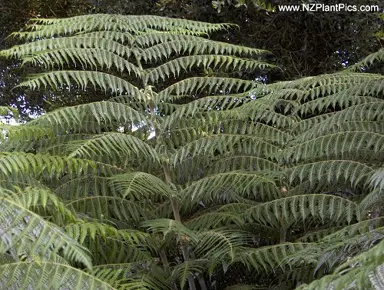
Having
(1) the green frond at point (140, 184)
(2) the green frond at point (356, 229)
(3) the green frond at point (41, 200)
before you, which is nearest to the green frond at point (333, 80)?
(1) the green frond at point (140, 184)

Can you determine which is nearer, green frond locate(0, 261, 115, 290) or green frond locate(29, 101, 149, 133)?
green frond locate(0, 261, 115, 290)

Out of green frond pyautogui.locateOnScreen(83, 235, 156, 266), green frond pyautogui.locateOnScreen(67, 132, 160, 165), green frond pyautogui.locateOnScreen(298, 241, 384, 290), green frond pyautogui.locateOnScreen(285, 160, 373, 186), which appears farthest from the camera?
green frond pyautogui.locateOnScreen(67, 132, 160, 165)

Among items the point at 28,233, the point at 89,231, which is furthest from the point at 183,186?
the point at 28,233

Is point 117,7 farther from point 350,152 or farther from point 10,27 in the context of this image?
point 350,152

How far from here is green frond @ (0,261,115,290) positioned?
46.7 inches

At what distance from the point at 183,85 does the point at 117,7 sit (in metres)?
1.99

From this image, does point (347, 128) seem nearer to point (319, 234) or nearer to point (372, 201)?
point (319, 234)

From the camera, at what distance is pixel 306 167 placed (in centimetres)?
193

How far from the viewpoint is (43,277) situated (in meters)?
1.20

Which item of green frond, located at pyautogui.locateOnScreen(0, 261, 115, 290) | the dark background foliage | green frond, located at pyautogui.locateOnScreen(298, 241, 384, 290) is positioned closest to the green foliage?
green frond, located at pyautogui.locateOnScreen(0, 261, 115, 290)

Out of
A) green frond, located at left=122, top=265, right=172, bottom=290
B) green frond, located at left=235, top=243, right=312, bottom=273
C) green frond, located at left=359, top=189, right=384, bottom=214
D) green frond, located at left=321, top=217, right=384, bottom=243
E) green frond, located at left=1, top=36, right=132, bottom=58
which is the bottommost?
green frond, located at left=122, top=265, right=172, bottom=290

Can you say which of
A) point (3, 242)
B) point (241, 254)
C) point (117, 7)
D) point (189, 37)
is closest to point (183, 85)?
point (189, 37)

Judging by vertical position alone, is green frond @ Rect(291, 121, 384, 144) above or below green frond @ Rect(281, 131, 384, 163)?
above

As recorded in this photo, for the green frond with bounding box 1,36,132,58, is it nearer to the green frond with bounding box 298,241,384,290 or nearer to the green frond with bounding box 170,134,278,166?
the green frond with bounding box 170,134,278,166
